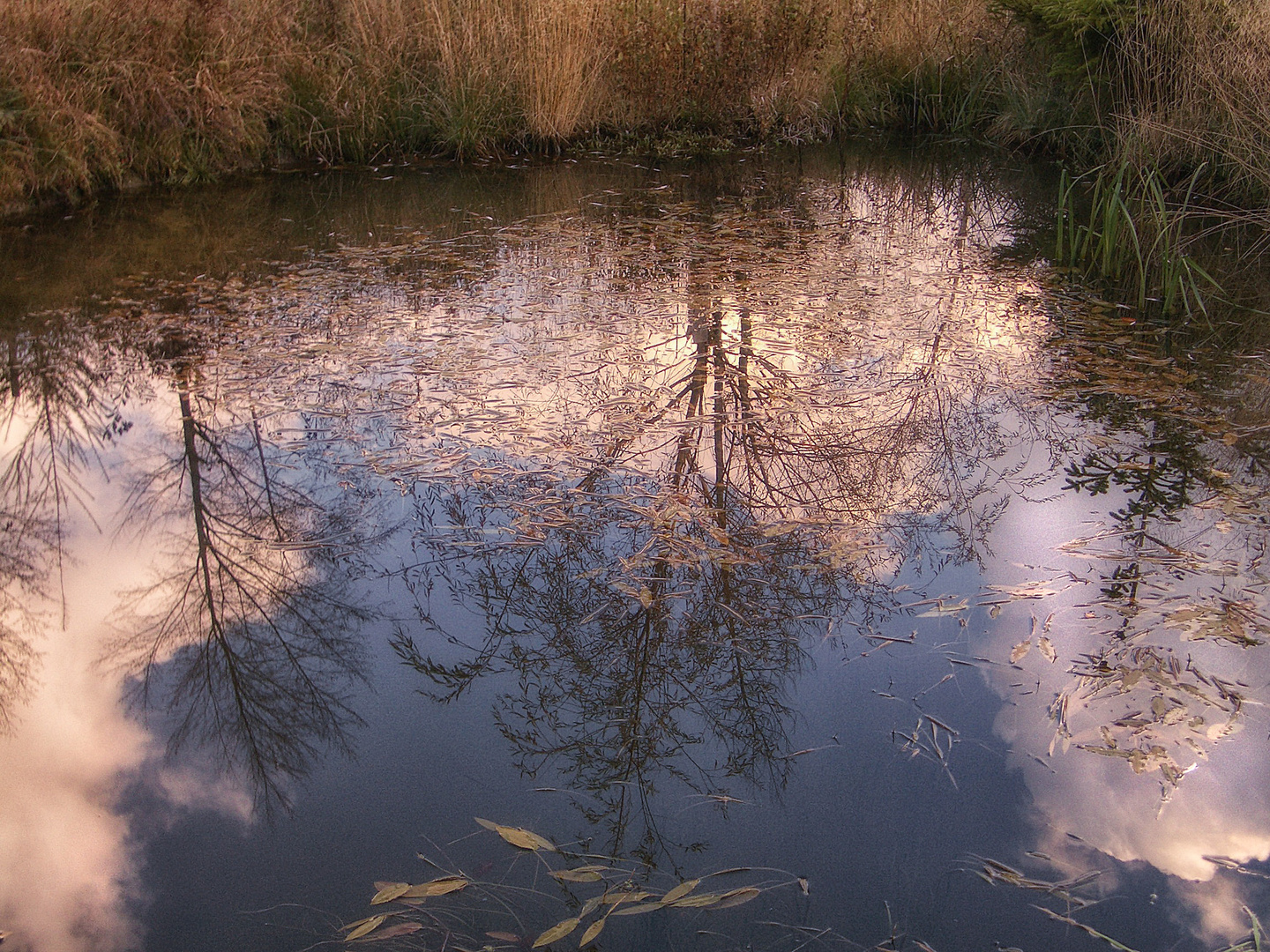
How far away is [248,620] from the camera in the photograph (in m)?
3.08

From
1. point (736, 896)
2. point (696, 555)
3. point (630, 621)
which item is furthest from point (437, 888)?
point (696, 555)

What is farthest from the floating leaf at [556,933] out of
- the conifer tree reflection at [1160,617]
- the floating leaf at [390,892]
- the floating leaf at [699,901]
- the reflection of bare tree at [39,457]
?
the reflection of bare tree at [39,457]

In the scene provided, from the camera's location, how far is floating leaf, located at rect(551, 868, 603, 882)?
7.22ft

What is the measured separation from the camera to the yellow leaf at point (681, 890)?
7.07ft

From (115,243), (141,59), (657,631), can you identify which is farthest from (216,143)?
(657,631)

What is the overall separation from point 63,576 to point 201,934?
173 cm

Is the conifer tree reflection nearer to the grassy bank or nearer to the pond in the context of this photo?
the pond

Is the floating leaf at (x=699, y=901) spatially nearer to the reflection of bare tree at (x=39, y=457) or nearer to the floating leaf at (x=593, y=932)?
the floating leaf at (x=593, y=932)

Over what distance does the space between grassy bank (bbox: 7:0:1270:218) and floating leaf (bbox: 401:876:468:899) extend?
6312 mm

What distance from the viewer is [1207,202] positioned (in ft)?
24.5

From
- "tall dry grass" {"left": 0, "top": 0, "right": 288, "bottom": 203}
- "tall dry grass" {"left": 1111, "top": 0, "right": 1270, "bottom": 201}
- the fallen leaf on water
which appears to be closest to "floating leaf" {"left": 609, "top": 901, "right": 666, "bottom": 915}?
the fallen leaf on water

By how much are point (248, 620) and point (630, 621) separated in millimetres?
1130

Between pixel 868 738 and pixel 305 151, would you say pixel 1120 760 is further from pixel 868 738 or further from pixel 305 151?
pixel 305 151

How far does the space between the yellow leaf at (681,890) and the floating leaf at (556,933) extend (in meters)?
0.19
